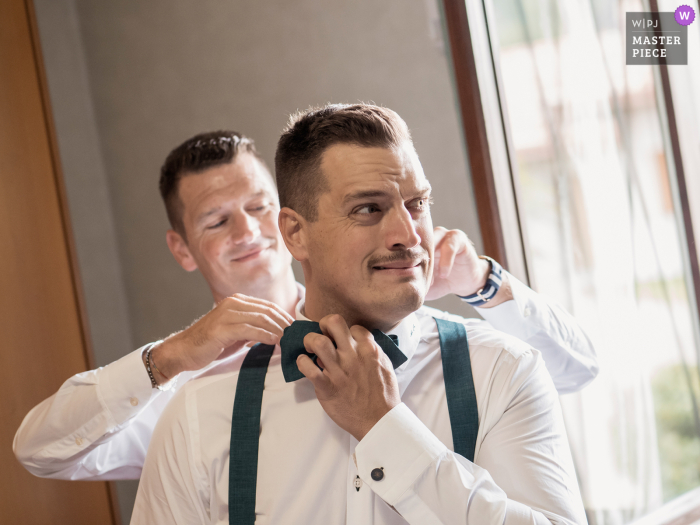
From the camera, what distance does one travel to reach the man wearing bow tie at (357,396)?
1.11 meters

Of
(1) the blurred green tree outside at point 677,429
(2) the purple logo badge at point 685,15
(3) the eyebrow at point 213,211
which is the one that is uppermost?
(2) the purple logo badge at point 685,15

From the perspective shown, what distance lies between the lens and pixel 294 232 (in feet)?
4.55

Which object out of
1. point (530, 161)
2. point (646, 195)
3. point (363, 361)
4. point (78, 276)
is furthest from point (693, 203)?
point (78, 276)

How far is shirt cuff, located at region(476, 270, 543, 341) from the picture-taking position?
65.3 inches

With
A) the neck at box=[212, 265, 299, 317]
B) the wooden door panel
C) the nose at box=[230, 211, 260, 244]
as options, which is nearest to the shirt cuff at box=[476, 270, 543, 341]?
the neck at box=[212, 265, 299, 317]

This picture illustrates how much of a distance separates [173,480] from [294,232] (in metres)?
0.60

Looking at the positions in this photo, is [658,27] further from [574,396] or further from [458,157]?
[574,396]

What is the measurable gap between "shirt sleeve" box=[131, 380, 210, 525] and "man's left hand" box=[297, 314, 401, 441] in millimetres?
358

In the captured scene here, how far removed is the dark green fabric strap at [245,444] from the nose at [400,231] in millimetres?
415

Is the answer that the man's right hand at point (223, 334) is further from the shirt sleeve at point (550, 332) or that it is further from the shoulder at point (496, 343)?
the shirt sleeve at point (550, 332)

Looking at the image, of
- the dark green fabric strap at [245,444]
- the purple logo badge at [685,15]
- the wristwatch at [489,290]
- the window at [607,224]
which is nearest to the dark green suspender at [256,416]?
the dark green fabric strap at [245,444]

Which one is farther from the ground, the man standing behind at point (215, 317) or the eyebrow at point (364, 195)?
the eyebrow at point (364, 195)

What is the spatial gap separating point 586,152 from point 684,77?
386 mm

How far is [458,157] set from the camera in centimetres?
226
